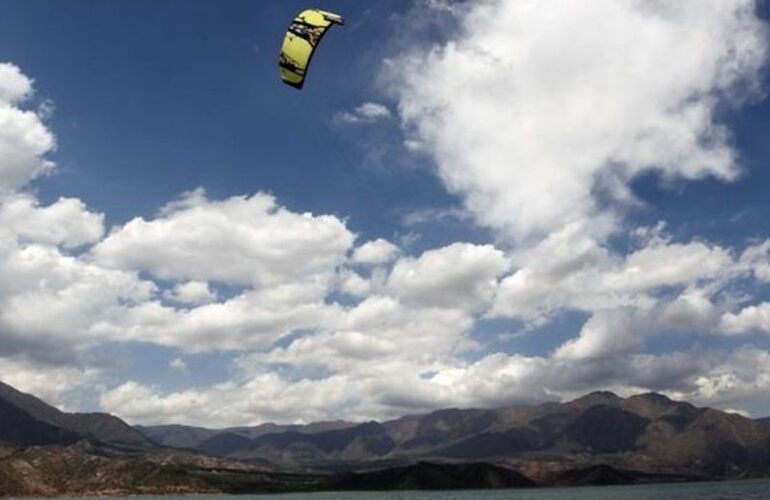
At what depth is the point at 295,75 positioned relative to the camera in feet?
→ 141

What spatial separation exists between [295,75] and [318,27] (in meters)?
3.06

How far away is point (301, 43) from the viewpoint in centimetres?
4341

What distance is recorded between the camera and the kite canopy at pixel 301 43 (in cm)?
4291

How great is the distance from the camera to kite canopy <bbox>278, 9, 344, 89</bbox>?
42906 millimetres

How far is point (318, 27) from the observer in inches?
1710

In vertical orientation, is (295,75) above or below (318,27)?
below
